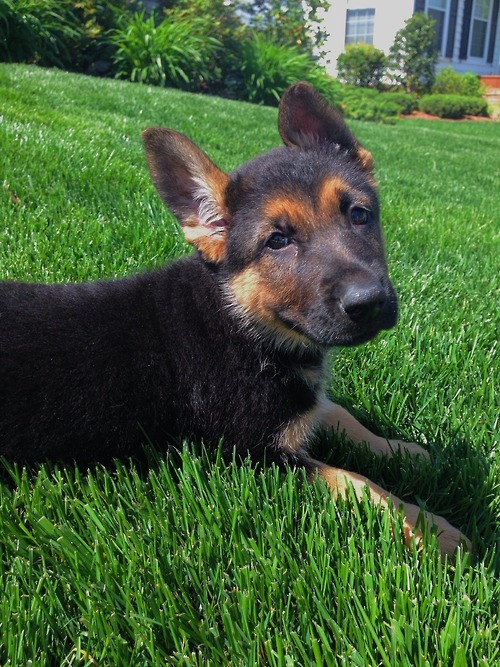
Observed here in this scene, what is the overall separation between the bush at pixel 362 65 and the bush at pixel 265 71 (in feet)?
32.9

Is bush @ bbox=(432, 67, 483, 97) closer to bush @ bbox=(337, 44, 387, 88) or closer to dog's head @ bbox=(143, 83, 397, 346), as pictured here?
bush @ bbox=(337, 44, 387, 88)

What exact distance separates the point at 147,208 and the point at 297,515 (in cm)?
343

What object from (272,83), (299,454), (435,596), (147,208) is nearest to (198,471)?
(299,454)

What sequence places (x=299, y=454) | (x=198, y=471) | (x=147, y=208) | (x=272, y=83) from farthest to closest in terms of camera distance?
(x=272, y=83) → (x=147, y=208) → (x=299, y=454) → (x=198, y=471)

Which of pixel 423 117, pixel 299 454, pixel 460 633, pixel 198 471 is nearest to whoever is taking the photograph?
pixel 460 633

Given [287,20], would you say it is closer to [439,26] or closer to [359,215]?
[439,26]

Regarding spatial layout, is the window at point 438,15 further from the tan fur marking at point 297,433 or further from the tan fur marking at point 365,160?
the tan fur marking at point 297,433

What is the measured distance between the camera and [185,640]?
1.75 meters

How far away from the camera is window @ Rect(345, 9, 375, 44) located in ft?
100

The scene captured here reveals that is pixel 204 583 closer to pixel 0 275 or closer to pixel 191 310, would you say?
pixel 191 310

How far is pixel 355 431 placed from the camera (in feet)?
9.77

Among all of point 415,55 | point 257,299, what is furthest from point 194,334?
point 415,55

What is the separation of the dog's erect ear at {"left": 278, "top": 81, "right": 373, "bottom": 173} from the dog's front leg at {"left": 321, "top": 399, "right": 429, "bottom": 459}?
1.17 meters

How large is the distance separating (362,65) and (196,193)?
2748cm
